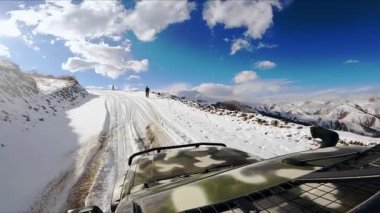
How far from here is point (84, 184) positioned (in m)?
7.18

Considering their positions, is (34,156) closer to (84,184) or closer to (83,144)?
(83,144)

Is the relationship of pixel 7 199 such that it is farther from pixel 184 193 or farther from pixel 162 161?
pixel 184 193

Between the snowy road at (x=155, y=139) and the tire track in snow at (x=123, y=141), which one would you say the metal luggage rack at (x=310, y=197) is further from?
the snowy road at (x=155, y=139)

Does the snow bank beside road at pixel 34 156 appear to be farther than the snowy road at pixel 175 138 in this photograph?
No

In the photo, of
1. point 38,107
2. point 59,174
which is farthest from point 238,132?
point 38,107

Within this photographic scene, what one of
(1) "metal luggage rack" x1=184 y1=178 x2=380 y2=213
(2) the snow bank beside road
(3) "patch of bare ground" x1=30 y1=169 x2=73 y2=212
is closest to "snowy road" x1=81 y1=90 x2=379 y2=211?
(3) "patch of bare ground" x1=30 y1=169 x2=73 y2=212

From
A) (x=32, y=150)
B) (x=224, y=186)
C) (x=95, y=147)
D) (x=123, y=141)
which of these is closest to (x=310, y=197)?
(x=224, y=186)

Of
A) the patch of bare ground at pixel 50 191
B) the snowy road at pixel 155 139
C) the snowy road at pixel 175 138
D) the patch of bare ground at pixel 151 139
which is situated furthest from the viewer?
the patch of bare ground at pixel 151 139

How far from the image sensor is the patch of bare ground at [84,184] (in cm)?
615

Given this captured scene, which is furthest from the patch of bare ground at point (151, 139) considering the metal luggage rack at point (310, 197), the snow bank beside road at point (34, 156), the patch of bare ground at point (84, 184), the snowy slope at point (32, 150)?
the metal luggage rack at point (310, 197)

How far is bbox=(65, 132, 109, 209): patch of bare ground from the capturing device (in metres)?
6.15

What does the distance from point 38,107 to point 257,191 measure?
21.2 meters

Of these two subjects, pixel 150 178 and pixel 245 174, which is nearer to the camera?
pixel 245 174

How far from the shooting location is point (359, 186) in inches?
80.0
